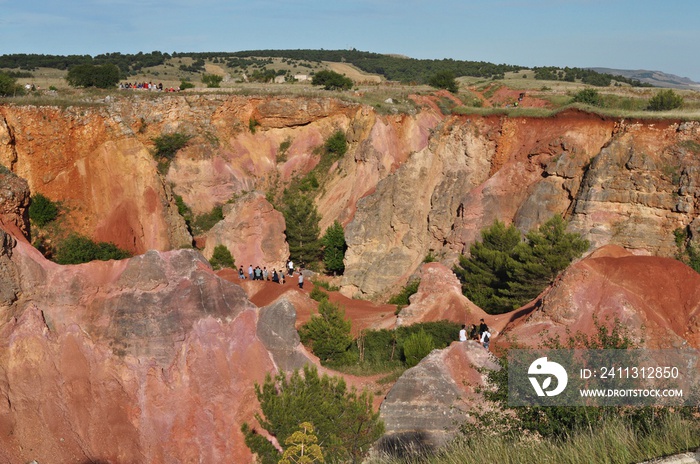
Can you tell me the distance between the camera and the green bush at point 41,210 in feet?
122

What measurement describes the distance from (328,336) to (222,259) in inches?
628

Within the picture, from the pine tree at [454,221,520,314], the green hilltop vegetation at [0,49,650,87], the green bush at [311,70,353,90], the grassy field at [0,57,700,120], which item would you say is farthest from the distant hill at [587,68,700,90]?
the pine tree at [454,221,520,314]

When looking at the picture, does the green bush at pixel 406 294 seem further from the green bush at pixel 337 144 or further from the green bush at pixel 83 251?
the green bush at pixel 337 144

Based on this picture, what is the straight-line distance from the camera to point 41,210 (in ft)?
123

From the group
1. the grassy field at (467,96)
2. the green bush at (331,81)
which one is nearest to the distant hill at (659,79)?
the grassy field at (467,96)

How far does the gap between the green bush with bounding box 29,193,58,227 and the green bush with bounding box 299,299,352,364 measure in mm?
19452

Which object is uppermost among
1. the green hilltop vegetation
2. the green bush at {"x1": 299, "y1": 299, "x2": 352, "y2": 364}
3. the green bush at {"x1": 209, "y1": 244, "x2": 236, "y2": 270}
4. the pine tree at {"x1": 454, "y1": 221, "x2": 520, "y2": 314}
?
the green hilltop vegetation

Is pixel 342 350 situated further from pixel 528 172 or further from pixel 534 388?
pixel 528 172

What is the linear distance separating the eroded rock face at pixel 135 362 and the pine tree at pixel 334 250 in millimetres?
20949

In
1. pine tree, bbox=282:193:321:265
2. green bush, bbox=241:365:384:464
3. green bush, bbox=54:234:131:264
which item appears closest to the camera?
green bush, bbox=241:365:384:464

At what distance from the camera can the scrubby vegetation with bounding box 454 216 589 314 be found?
2714cm

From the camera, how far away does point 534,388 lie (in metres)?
12.5

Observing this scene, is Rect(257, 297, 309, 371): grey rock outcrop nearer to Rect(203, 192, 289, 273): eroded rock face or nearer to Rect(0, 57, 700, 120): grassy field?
Rect(203, 192, 289, 273): eroded rock face

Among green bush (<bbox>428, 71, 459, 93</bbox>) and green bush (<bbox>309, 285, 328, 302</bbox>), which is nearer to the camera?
green bush (<bbox>309, 285, 328, 302</bbox>)
